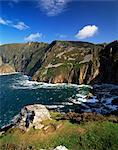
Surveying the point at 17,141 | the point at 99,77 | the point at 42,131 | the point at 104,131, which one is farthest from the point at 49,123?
the point at 99,77

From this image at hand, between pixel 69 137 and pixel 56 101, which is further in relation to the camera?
pixel 56 101

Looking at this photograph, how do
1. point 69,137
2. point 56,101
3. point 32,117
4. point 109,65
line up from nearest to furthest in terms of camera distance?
point 69,137, point 32,117, point 56,101, point 109,65

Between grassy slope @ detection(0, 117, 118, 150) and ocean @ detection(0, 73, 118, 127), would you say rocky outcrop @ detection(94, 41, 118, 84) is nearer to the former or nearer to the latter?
ocean @ detection(0, 73, 118, 127)

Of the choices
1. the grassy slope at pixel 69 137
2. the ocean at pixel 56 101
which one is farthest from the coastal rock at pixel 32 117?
the ocean at pixel 56 101

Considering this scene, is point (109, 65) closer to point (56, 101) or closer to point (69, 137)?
Answer: point (56, 101)

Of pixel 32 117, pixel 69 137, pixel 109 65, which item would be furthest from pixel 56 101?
pixel 69 137

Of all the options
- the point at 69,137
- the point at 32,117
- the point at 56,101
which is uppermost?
the point at 32,117

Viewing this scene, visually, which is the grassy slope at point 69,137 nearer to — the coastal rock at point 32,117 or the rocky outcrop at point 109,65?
the coastal rock at point 32,117

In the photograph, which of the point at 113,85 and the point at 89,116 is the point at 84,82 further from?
the point at 89,116
